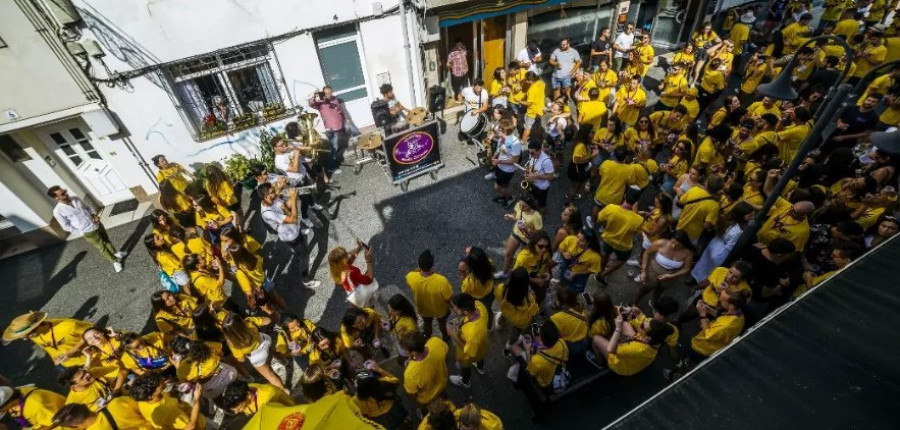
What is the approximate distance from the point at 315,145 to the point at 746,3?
1625 centimetres

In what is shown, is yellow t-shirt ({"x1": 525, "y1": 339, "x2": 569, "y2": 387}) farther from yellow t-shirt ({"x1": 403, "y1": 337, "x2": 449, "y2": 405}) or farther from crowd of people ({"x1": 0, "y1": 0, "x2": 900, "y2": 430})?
yellow t-shirt ({"x1": 403, "y1": 337, "x2": 449, "y2": 405})

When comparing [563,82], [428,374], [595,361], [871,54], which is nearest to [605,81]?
[563,82]

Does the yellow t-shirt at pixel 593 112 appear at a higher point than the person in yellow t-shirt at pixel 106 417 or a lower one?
higher

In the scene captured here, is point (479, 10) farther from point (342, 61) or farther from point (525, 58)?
point (342, 61)

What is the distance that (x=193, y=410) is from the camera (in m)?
4.41

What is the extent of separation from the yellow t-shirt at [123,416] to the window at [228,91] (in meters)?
6.83

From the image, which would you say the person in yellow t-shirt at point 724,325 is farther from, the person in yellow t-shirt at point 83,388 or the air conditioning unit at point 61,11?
the air conditioning unit at point 61,11

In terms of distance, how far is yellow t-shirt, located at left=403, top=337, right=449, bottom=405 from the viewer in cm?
421

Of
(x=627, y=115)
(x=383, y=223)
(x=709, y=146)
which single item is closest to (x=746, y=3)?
(x=627, y=115)

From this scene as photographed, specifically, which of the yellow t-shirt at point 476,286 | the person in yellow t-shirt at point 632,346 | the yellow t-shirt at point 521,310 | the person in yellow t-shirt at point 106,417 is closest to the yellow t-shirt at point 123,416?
the person in yellow t-shirt at point 106,417

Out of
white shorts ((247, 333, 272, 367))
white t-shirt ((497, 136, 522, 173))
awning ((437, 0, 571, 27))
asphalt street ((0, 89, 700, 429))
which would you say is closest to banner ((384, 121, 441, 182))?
asphalt street ((0, 89, 700, 429))

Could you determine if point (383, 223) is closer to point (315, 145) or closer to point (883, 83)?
point (315, 145)

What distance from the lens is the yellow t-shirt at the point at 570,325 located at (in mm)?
4707

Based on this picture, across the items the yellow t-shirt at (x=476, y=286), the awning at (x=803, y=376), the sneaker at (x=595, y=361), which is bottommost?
the sneaker at (x=595, y=361)
